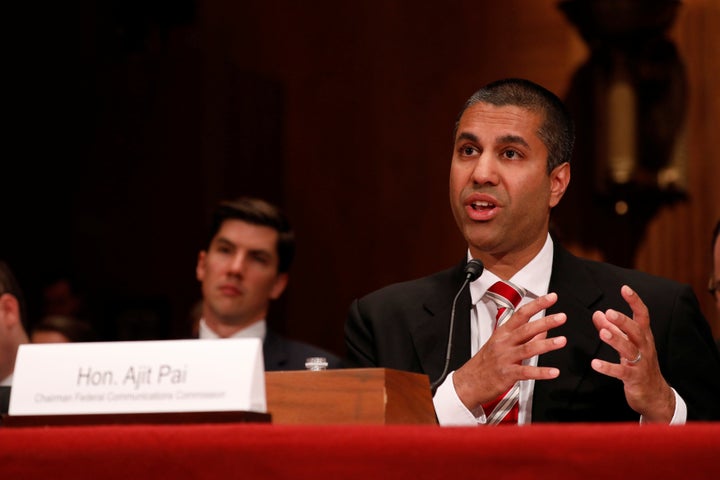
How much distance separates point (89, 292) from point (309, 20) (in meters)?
2.04

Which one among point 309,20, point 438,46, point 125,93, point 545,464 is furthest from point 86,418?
point 125,93

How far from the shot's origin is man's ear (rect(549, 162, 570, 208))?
8.89ft

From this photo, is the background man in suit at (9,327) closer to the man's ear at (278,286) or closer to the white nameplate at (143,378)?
the man's ear at (278,286)

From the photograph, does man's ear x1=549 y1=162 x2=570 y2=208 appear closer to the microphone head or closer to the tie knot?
the tie knot

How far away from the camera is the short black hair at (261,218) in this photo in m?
4.41

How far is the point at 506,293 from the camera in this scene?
A: 2.58 metres

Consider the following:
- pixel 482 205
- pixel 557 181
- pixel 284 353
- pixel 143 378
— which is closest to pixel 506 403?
pixel 482 205

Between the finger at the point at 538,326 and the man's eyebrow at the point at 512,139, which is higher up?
the man's eyebrow at the point at 512,139

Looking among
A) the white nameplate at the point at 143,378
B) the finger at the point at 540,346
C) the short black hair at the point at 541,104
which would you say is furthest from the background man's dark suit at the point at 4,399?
the short black hair at the point at 541,104

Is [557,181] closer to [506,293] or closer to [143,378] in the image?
[506,293]

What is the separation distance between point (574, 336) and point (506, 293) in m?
0.18

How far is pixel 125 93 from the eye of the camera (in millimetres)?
6746

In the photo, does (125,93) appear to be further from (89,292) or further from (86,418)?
(86,418)

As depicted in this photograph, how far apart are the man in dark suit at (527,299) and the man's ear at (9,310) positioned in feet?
5.75
